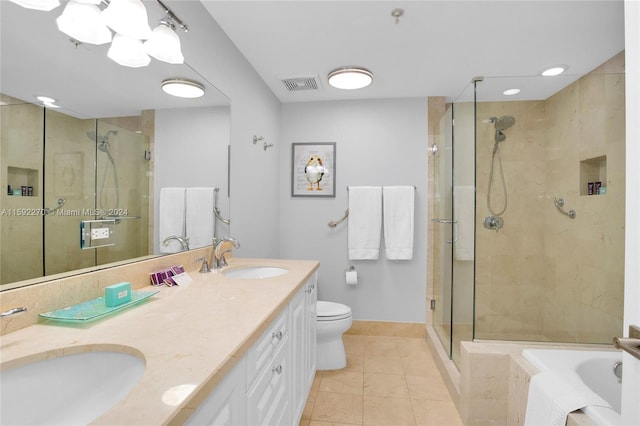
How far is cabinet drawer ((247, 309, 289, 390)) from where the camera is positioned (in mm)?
839

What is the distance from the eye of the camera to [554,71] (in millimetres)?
2232

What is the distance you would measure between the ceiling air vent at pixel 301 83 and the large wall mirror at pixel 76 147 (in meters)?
1.03

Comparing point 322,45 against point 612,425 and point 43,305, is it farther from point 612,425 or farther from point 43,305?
point 612,425

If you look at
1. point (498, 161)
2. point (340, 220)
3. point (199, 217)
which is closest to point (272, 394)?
point (199, 217)

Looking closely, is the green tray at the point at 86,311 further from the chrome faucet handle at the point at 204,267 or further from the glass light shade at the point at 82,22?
the glass light shade at the point at 82,22

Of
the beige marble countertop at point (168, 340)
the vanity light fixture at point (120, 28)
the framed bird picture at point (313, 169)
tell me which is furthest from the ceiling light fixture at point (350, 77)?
the beige marble countertop at point (168, 340)

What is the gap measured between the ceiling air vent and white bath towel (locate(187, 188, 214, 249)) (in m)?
1.29

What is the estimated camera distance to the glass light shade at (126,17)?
991 mm

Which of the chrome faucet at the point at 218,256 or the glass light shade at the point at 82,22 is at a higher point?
the glass light shade at the point at 82,22

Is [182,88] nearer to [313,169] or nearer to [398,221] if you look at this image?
[313,169]

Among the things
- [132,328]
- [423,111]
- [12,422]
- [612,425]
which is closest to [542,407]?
[612,425]

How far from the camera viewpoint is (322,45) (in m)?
1.93

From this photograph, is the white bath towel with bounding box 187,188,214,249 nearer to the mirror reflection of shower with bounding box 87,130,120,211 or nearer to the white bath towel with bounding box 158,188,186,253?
the white bath towel with bounding box 158,188,186,253

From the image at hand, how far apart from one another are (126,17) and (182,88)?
46 cm
